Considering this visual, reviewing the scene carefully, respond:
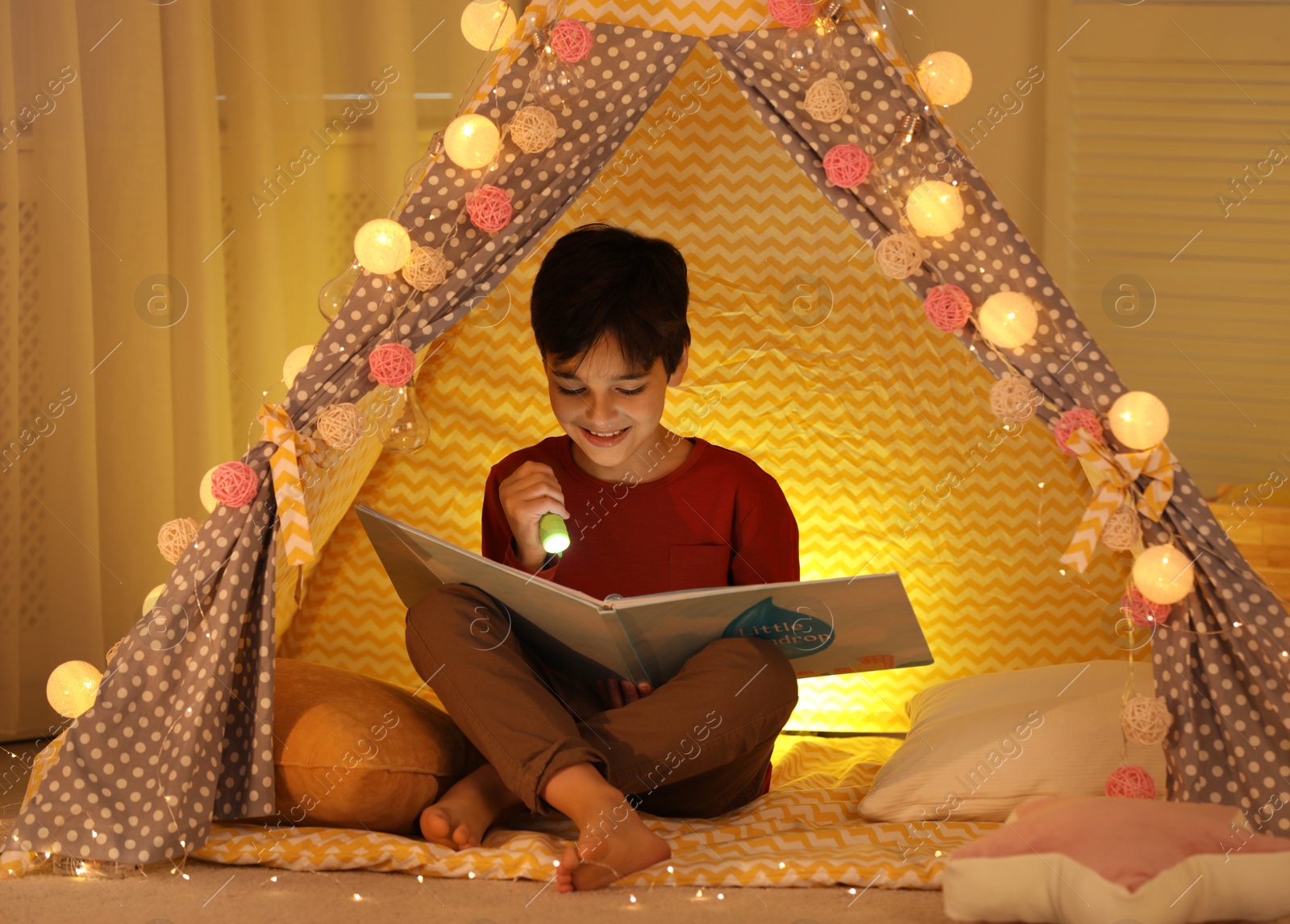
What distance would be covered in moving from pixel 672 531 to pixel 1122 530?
0.59 m

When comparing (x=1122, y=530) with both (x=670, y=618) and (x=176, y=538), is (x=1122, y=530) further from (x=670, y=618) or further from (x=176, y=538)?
(x=176, y=538)

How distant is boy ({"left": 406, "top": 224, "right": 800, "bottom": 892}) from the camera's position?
1.30 meters

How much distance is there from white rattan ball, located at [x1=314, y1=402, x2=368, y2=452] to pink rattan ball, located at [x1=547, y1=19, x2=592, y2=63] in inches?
19.6

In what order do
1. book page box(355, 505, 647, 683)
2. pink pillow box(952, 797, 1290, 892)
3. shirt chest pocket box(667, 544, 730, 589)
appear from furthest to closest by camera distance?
shirt chest pocket box(667, 544, 730, 589) → book page box(355, 505, 647, 683) → pink pillow box(952, 797, 1290, 892)

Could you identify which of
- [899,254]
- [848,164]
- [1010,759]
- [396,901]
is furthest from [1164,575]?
[396,901]

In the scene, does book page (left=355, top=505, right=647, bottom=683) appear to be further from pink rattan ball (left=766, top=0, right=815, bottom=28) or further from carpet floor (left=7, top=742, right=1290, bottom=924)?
pink rattan ball (left=766, top=0, right=815, bottom=28)

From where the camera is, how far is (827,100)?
1.44 metres

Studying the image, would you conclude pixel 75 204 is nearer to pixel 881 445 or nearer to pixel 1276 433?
pixel 881 445

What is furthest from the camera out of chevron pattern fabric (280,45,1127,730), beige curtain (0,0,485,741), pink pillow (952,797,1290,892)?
beige curtain (0,0,485,741)

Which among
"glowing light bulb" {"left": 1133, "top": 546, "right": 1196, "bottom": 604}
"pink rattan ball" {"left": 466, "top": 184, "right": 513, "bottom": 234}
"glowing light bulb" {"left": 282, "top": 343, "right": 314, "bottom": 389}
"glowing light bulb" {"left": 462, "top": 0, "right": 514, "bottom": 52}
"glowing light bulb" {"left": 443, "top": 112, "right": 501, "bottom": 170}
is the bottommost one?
"glowing light bulb" {"left": 1133, "top": 546, "right": 1196, "bottom": 604}

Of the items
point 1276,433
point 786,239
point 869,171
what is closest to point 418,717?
point 869,171

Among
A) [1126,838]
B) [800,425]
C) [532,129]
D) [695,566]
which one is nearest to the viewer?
[1126,838]

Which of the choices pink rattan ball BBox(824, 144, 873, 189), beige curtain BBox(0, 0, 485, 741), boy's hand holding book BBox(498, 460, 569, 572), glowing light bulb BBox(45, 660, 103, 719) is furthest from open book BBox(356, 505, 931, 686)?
beige curtain BBox(0, 0, 485, 741)

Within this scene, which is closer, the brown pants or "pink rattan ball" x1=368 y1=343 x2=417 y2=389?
the brown pants
